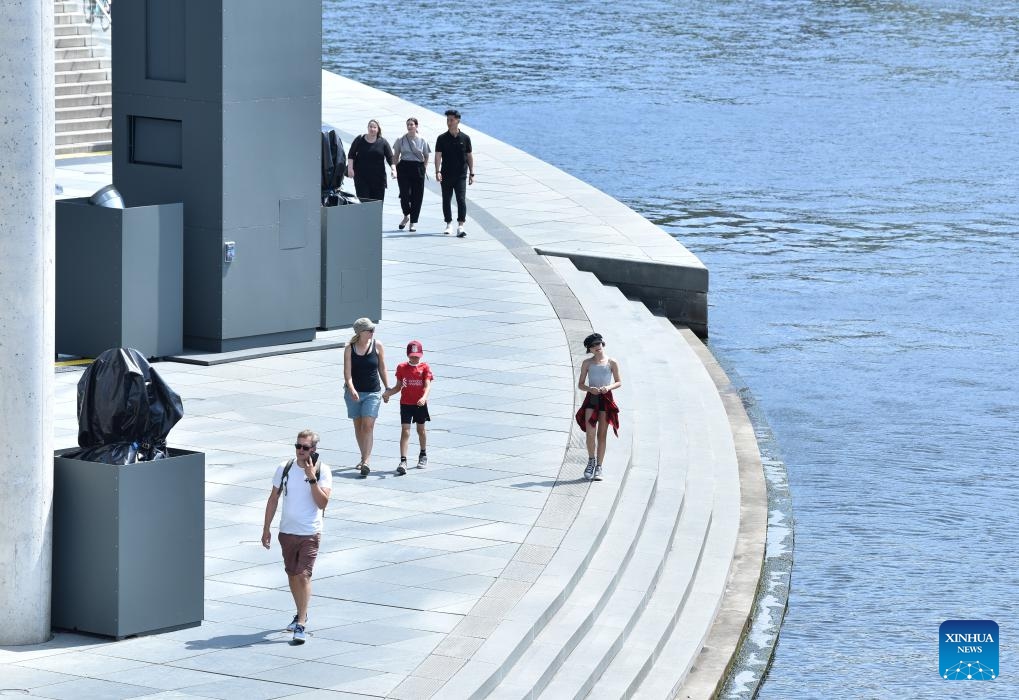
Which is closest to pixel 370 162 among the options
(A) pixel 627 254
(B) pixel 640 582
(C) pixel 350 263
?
(A) pixel 627 254

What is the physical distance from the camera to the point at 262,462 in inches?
Result: 629

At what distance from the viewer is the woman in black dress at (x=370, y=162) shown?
2697 centimetres

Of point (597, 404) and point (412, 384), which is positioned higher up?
point (412, 384)

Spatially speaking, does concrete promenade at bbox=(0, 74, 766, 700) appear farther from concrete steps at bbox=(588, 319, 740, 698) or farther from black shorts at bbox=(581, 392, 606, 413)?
black shorts at bbox=(581, 392, 606, 413)

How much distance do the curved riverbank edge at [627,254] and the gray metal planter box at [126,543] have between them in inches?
161

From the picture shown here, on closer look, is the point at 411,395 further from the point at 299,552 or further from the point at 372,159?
the point at 372,159

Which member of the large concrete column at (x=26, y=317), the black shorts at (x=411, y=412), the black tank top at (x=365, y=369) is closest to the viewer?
the large concrete column at (x=26, y=317)

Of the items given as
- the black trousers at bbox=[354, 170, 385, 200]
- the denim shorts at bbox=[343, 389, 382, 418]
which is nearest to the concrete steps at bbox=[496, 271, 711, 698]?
the denim shorts at bbox=[343, 389, 382, 418]

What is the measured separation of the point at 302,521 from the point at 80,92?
2486cm

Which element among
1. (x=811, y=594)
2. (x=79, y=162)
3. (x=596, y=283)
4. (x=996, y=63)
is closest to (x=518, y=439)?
(x=811, y=594)

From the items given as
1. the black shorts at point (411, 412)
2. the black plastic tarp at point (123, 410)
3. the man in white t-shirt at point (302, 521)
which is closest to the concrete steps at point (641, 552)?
the man in white t-shirt at point (302, 521)

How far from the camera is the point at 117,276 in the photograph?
63.2ft

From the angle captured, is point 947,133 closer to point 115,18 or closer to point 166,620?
point 115,18

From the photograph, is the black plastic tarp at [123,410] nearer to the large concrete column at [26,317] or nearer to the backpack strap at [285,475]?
the large concrete column at [26,317]
